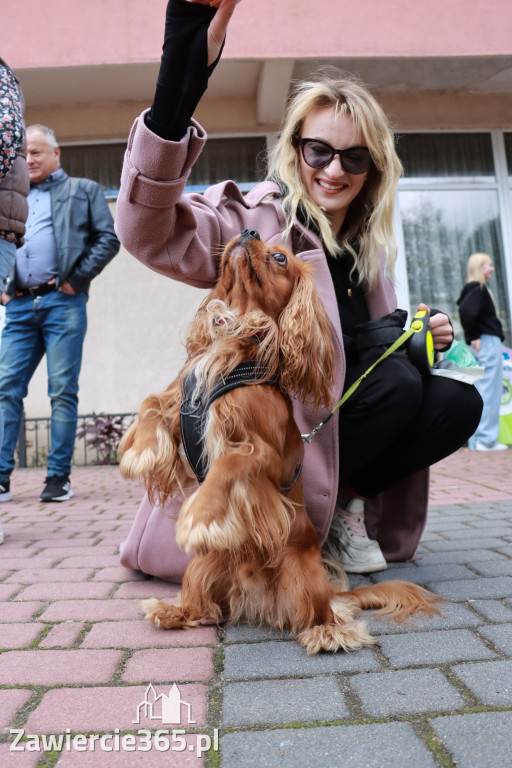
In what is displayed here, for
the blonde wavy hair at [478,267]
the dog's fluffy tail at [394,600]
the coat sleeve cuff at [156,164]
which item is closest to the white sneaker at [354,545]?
the dog's fluffy tail at [394,600]

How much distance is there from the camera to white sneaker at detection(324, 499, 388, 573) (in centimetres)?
271

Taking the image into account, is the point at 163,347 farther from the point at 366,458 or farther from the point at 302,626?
the point at 302,626

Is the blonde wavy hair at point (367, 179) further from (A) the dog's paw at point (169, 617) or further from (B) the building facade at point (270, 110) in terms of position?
(B) the building facade at point (270, 110)

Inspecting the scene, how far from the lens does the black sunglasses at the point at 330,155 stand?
257cm

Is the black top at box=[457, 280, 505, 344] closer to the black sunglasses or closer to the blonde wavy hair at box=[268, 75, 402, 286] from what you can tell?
the blonde wavy hair at box=[268, 75, 402, 286]

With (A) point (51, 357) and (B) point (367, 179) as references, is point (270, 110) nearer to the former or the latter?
(A) point (51, 357)

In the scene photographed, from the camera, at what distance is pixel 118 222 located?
206 centimetres

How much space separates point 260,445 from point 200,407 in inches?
9.5

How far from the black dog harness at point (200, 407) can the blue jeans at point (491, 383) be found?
5813mm

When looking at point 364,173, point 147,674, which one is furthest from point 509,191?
point 147,674

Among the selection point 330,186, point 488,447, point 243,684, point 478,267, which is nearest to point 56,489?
point 330,186

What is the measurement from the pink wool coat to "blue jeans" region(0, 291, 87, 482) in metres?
2.40

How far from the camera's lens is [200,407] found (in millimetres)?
1961

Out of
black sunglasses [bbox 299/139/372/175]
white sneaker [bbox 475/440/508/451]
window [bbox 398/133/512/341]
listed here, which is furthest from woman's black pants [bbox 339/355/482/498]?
window [bbox 398/133/512/341]
